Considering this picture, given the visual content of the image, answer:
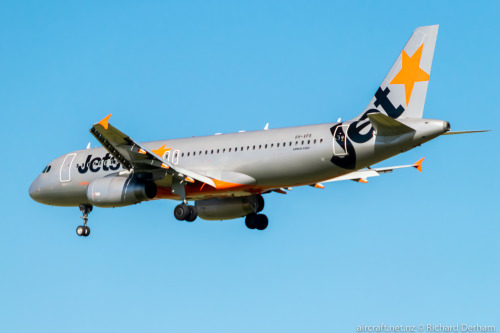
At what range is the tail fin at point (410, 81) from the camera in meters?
39.6

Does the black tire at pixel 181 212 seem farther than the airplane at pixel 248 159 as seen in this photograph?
Yes

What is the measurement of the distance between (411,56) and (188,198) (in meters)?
11.8

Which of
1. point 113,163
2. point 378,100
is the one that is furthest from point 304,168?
point 113,163

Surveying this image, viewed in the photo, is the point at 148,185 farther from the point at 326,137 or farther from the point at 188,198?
the point at 326,137

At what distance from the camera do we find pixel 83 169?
46.4 m

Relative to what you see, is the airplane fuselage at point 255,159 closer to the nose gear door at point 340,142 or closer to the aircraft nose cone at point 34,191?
the nose gear door at point 340,142

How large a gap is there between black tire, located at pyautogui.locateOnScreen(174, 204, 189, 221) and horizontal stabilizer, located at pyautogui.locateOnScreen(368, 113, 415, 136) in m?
9.35

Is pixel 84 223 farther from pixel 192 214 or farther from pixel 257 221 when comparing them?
pixel 257 221

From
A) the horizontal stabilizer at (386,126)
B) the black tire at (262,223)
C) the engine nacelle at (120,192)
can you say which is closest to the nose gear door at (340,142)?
the horizontal stabilizer at (386,126)

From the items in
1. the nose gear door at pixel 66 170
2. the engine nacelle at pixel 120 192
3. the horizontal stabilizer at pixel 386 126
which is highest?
the nose gear door at pixel 66 170

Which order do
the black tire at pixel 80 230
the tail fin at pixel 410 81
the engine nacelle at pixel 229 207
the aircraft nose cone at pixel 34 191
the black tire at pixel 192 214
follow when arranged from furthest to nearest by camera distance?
the aircraft nose cone at pixel 34 191
the black tire at pixel 80 230
the engine nacelle at pixel 229 207
the black tire at pixel 192 214
the tail fin at pixel 410 81

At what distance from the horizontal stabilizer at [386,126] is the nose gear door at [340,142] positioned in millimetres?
1488

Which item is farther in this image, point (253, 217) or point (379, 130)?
point (253, 217)

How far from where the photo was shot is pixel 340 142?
39500mm
